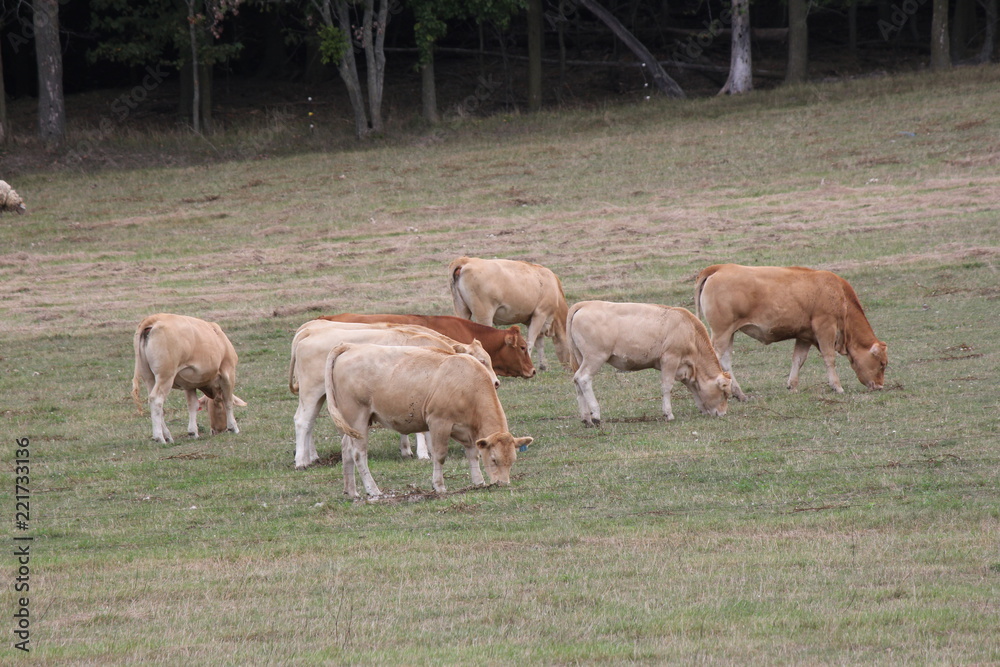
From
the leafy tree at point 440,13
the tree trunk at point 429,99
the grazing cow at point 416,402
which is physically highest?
the leafy tree at point 440,13

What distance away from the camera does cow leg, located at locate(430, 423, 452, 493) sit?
10633mm

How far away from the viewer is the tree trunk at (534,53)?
46.1 meters

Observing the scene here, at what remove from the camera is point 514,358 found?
1557cm

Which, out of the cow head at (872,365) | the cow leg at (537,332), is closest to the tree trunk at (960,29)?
the cow leg at (537,332)

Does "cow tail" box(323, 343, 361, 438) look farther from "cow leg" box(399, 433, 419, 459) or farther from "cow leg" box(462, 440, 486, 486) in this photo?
"cow leg" box(399, 433, 419, 459)

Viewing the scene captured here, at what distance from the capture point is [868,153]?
36.8m

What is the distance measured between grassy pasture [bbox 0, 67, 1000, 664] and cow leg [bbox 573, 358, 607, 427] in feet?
0.92

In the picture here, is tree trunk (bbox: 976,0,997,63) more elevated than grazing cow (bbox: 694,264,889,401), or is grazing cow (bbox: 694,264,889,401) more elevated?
tree trunk (bbox: 976,0,997,63)

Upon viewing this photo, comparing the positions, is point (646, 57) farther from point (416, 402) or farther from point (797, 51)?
point (416, 402)

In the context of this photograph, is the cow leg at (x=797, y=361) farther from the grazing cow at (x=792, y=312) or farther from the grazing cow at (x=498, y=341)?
the grazing cow at (x=498, y=341)

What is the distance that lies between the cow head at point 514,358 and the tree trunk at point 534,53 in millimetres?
32758

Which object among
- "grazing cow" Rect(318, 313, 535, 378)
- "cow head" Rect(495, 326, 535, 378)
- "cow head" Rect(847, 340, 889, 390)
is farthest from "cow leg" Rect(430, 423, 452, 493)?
"cow head" Rect(847, 340, 889, 390)

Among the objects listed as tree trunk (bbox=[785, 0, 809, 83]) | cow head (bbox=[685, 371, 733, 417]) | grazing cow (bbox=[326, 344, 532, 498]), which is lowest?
cow head (bbox=[685, 371, 733, 417])

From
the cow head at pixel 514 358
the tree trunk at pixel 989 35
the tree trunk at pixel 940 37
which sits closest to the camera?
the cow head at pixel 514 358
